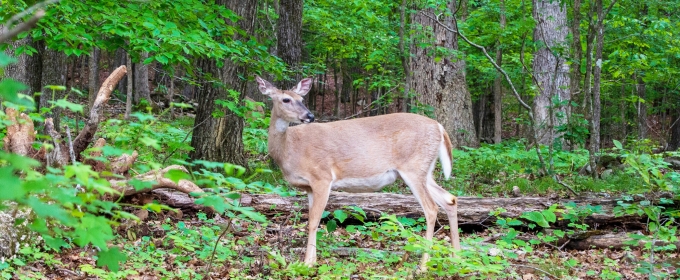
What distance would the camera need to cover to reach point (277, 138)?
6.29m

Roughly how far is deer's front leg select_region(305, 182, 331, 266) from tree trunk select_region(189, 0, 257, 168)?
2.97m

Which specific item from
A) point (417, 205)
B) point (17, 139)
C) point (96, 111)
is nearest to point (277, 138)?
point (96, 111)

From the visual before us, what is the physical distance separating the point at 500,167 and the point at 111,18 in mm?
6110

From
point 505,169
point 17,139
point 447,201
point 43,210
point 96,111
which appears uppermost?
point 96,111

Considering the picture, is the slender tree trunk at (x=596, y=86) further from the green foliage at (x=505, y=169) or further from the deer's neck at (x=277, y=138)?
the deer's neck at (x=277, y=138)

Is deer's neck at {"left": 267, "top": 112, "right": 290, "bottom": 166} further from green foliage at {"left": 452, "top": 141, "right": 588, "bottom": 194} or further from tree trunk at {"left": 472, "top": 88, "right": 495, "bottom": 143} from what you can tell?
tree trunk at {"left": 472, "top": 88, "right": 495, "bottom": 143}

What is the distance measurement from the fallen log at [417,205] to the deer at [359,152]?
54cm

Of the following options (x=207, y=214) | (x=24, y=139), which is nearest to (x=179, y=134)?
(x=207, y=214)

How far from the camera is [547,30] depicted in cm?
1445

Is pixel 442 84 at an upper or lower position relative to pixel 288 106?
upper

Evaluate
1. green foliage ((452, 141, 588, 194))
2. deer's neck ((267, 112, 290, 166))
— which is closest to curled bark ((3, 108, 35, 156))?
deer's neck ((267, 112, 290, 166))

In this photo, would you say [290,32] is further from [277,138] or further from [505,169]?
[277,138]

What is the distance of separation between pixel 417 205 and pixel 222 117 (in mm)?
3127

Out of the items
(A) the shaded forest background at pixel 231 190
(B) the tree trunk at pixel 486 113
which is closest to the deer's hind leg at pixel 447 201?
(A) the shaded forest background at pixel 231 190
